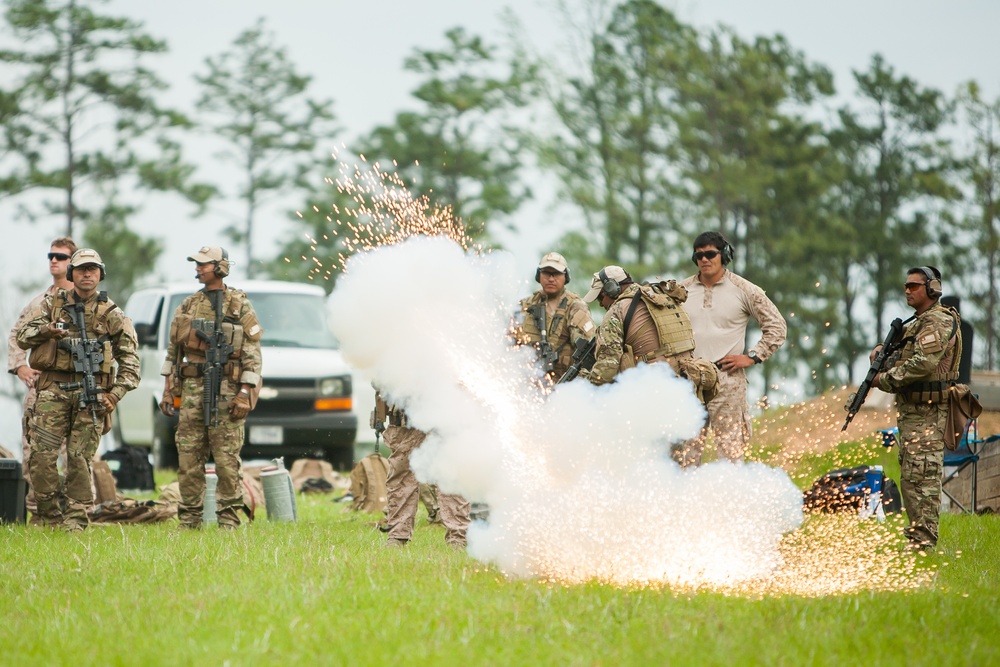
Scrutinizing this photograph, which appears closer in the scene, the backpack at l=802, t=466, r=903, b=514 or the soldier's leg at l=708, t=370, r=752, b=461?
the soldier's leg at l=708, t=370, r=752, b=461

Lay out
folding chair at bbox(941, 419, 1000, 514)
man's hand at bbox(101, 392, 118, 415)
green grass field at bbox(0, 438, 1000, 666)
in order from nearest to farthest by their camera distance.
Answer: green grass field at bbox(0, 438, 1000, 666) < man's hand at bbox(101, 392, 118, 415) < folding chair at bbox(941, 419, 1000, 514)

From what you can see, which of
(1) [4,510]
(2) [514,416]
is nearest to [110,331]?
(1) [4,510]

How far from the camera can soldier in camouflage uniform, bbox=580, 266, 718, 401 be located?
27.0 feet

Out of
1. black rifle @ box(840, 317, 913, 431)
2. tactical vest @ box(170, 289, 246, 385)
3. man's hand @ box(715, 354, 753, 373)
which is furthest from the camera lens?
tactical vest @ box(170, 289, 246, 385)

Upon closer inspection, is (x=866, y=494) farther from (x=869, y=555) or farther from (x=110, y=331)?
(x=110, y=331)

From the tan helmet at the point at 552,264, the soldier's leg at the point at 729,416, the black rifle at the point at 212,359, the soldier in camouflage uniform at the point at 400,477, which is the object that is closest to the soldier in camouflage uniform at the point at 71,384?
the black rifle at the point at 212,359

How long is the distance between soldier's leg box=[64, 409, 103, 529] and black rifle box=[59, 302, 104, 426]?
86mm

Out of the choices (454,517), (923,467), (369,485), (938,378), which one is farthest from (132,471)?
(938,378)

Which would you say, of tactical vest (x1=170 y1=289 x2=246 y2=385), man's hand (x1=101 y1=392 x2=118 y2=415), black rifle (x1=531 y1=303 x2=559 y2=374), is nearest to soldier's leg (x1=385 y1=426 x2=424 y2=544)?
black rifle (x1=531 y1=303 x2=559 y2=374)

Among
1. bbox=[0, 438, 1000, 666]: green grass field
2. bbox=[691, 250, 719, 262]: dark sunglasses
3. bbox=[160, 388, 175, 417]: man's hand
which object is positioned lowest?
bbox=[0, 438, 1000, 666]: green grass field

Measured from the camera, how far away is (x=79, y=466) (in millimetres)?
9906

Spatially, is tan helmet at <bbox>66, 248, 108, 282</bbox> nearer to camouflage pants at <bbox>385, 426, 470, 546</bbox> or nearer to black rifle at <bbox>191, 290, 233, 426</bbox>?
black rifle at <bbox>191, 290, 233, 426</bbox>

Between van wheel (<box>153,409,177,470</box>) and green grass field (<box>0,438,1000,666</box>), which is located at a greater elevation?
van wheel (<box>153,409,177,470</box>)

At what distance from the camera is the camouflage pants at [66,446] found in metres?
9.82
